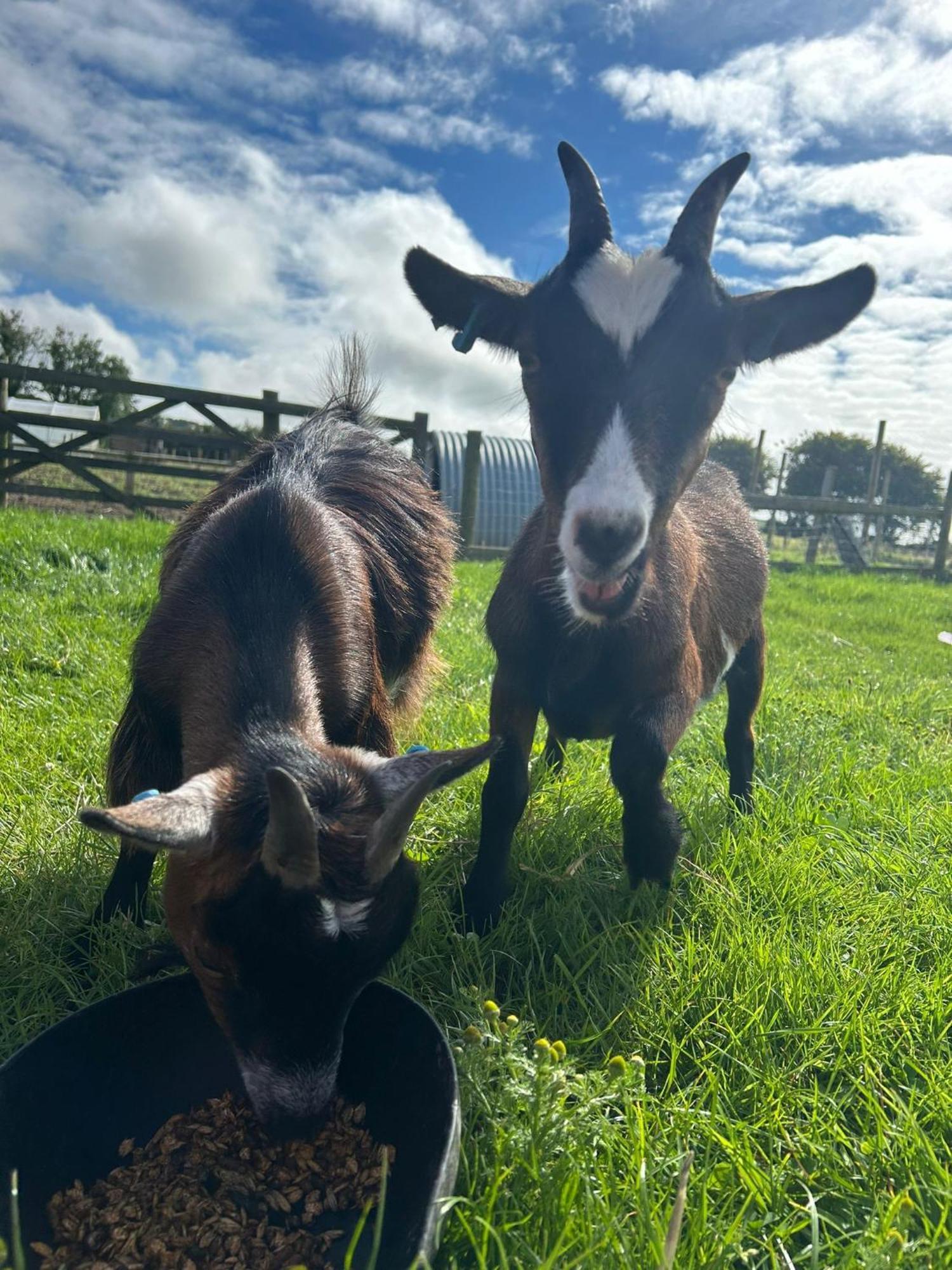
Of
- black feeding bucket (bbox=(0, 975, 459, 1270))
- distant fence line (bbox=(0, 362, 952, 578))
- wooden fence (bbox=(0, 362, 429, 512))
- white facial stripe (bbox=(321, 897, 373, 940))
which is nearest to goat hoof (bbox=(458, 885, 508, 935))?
black feeding bucket (bbox=(0, 975, 459, 1270))

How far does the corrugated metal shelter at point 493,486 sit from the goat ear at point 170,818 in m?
11.9

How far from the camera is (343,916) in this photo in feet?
5.09

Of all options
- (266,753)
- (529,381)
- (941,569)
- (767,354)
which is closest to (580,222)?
(529,381)

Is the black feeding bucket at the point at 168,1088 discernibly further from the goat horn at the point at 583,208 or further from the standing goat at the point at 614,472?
the goat horn at the point at 583,208

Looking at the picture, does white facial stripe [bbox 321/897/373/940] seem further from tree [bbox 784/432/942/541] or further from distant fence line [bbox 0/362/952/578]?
tree [bbox 784/432/942/541]

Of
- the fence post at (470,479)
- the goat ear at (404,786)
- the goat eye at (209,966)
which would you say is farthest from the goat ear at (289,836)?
the fence post at (470,479)

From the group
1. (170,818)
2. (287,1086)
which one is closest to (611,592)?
(170,818)

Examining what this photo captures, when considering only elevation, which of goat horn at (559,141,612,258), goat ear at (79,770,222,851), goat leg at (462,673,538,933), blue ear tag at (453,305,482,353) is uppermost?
goat horn at (559,141,612,258)

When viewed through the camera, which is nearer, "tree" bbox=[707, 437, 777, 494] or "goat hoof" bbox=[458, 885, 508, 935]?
"goat hoof" bbox=[458, 885, 508, 935]

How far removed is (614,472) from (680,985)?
133 cm

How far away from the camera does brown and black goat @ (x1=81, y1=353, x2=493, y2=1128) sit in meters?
1.54

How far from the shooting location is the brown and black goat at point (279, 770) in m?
1.54

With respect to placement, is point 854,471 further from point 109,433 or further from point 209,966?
point 209,966

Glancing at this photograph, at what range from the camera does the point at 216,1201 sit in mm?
1712
